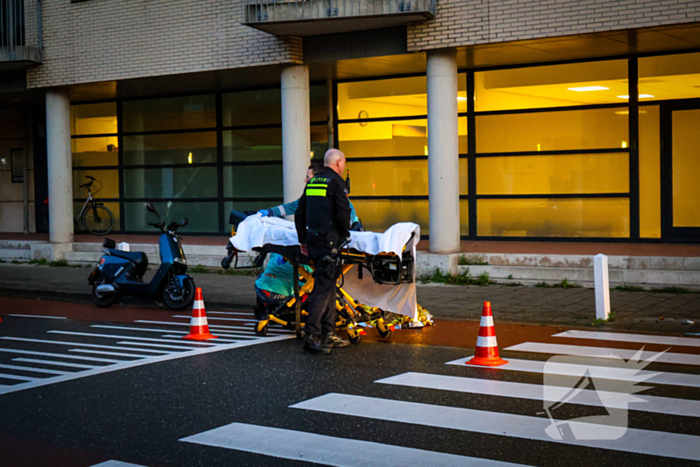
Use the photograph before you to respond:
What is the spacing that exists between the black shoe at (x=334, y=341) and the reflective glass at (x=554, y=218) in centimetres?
873

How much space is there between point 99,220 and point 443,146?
11.3 metres

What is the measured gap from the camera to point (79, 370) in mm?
7617

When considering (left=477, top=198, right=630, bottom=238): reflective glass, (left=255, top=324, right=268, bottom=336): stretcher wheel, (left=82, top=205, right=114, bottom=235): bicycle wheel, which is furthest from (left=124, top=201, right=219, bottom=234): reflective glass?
(left=255, top=324, right=268, bottom=336): stretcher wheel

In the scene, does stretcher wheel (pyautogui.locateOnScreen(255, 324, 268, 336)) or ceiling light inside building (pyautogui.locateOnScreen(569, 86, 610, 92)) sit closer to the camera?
stretcher wheel (pyautogui.locateOnScreen(255, 324, 268, 336))

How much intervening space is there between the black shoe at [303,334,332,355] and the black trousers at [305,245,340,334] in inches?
2.5

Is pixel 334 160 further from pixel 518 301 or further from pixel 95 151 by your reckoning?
pixel 95 151

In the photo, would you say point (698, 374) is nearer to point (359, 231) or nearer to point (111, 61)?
point (359, 231)

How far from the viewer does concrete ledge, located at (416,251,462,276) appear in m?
14.2

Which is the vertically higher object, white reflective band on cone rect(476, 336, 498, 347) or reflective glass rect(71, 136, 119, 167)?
reflective glass rect(71, 136, 119, 167)

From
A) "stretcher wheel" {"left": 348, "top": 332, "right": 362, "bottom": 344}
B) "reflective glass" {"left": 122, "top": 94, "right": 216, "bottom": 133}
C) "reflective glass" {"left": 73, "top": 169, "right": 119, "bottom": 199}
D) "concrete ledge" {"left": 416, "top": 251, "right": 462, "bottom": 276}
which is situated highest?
"reflective glass" {"left": 122, "top": 94, "right": 216, "bottom": 133}

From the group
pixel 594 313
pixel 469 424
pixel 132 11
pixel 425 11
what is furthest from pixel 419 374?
pixel 132 11

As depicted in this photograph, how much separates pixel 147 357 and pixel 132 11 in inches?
448

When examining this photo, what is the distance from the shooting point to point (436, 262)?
14.3 m

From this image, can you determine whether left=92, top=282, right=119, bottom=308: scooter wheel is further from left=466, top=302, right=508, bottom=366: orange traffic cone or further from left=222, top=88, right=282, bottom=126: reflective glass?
left=222, top=88, right=282, bottom=126: reflective glass
